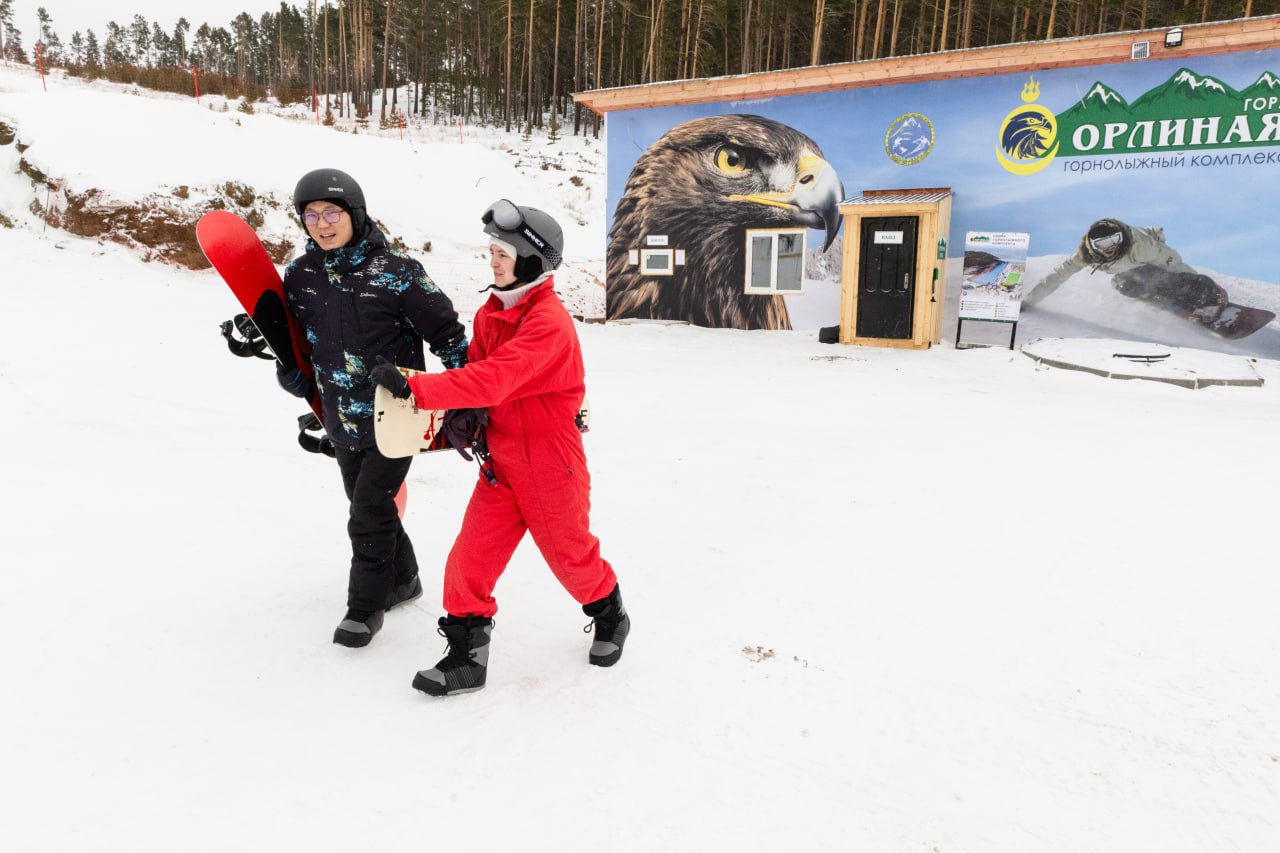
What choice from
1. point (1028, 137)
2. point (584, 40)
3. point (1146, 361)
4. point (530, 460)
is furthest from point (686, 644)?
point (584, 40)

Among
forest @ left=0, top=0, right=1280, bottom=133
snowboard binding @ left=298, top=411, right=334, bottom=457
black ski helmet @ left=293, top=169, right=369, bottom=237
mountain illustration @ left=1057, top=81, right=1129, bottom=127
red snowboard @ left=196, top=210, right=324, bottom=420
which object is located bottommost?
snowboard binding @ left=298, top=411, right=334, bottom=457

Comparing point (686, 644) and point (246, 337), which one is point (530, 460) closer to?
point (686, 644)

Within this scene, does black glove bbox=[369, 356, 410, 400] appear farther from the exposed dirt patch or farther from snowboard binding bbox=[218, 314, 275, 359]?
the exposed dirt patch

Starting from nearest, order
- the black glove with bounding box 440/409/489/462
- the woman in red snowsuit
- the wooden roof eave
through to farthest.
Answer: the woman in red snowsuit
the black glove with bounding box 440/409/489/462
the wooden roof eave

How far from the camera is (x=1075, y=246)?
31.5 feet

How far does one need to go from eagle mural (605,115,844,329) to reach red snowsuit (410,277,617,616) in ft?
31.1

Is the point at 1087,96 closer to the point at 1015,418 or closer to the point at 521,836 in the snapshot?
the point at 1015,418

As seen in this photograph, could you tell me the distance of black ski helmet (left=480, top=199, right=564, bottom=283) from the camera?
7.71ft

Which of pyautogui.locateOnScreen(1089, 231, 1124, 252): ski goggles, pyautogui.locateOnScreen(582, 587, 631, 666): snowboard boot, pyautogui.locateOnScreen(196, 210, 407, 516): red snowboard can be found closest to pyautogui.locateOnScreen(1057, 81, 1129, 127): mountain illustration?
pyautogui.locateOnScreen(1089, 231, 1124, 252): ski goggles

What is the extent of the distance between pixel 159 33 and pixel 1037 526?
293 ft

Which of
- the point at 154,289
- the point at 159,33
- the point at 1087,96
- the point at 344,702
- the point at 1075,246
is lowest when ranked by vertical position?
the point at 344,702

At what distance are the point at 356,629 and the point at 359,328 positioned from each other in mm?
1102

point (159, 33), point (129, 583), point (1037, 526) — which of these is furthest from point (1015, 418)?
point (159, 33)

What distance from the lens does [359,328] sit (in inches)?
A: 105
